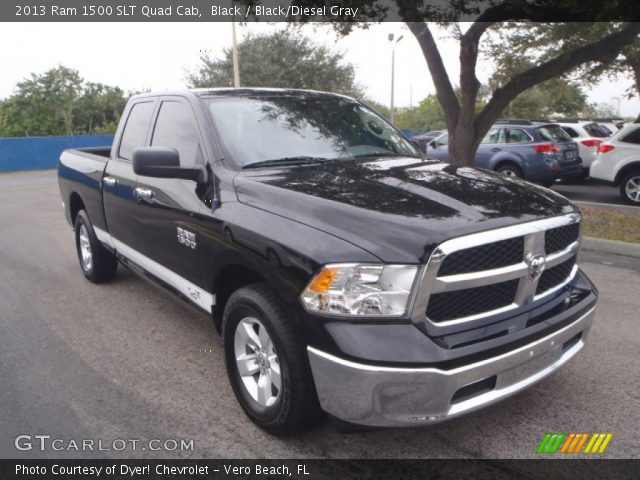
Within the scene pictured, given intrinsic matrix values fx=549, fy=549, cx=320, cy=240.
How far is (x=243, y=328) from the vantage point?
9.93ft

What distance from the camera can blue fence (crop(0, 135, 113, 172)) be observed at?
23281 mm

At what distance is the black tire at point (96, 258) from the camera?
18.4ft

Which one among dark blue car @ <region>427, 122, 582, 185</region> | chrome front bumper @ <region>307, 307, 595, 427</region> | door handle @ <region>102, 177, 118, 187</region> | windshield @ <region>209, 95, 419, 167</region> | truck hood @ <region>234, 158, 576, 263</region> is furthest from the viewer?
dark blue car @ <region>427, 122, 582, 185</region>

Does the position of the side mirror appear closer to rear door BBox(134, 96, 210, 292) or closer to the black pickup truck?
the black pickup truck

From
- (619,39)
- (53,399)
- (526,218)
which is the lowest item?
(53,399)

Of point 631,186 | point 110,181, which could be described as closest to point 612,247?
point 631,186

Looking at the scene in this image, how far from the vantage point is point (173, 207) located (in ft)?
12.1

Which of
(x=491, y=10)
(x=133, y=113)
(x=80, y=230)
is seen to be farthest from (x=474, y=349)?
(x=491, y=10)

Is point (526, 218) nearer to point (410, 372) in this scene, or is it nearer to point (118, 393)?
point (410, 372)

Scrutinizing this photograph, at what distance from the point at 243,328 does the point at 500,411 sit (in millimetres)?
1563

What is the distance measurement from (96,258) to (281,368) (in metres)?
3.66

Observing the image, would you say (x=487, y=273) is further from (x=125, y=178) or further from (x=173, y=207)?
(x=125, y=178)

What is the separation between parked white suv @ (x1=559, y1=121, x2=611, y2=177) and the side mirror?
12.2 m

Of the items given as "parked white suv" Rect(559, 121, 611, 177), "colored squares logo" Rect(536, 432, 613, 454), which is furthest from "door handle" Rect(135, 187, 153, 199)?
"parked white suv" Rect(559, 121, 611, 177)
